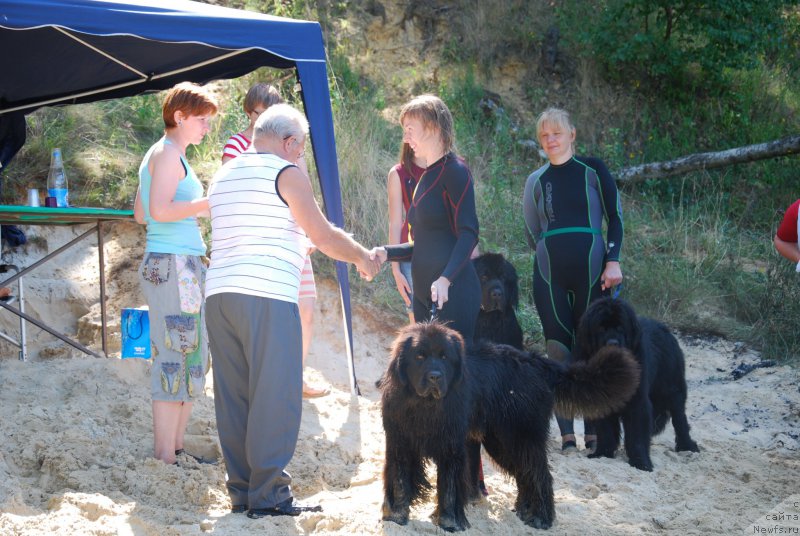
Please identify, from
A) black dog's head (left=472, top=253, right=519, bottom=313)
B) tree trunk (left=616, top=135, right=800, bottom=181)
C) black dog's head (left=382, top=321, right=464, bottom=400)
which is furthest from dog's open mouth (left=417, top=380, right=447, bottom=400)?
tree trunk (left=616, top=135, right=800, bottom=181)

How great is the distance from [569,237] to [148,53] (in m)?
3.38

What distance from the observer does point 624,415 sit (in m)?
5.20

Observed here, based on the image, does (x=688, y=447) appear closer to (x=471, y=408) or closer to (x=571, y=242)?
(x=571, y=242)

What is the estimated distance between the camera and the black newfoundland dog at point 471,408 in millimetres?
3732

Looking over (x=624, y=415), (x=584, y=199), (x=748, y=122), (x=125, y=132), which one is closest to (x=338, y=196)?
(x=584, y=199)

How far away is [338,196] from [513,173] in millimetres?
5293

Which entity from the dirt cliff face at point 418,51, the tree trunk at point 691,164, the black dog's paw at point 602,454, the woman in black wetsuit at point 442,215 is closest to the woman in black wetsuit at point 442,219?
the woman in black wetsuit at point 442,215

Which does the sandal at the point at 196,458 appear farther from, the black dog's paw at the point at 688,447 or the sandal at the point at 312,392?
the black dog's paw at the point at 688,447

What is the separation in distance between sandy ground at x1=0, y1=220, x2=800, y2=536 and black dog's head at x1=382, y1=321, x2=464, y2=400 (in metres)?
0.65

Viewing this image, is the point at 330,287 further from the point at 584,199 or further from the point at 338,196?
the point at 584,199

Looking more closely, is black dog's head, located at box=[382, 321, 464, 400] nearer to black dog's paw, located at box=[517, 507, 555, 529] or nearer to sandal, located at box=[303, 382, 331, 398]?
black dog's paw, located at box=[517, 507, 555, 529]

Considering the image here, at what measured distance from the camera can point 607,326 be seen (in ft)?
16.3

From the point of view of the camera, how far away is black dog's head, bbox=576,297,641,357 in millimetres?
4930

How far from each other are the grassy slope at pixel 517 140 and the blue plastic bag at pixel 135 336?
2.31m
